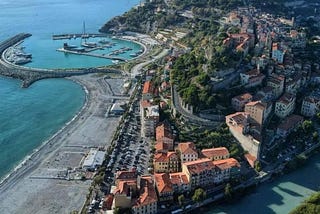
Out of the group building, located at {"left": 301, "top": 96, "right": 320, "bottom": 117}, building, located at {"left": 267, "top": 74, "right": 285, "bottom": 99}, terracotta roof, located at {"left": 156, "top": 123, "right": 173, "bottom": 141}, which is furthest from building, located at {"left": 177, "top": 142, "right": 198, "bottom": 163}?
building, located at {"left": 301, "top": 96, "right": 320, "bottom": 117}

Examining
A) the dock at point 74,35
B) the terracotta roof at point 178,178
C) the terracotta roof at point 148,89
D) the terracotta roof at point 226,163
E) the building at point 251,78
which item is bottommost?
the terracotta roof at point 178,178

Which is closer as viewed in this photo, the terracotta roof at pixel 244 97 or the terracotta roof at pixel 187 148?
the terracotta roof at pixel 187 148

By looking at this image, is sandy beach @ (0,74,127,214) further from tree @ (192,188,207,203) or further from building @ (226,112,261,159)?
building @ (226,112,261,159)

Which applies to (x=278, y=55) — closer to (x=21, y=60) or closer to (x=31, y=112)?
(x=31, y=112)

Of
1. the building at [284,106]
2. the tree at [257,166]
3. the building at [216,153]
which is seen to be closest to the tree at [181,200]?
the building at [216,153]

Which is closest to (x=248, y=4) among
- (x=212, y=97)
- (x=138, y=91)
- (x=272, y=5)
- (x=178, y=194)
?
(x=272, y=5)

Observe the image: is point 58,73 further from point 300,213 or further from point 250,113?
point 300,213

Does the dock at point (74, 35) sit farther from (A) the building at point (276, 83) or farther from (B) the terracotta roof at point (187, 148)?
(B) the terracotta roof at point (187, 148)
